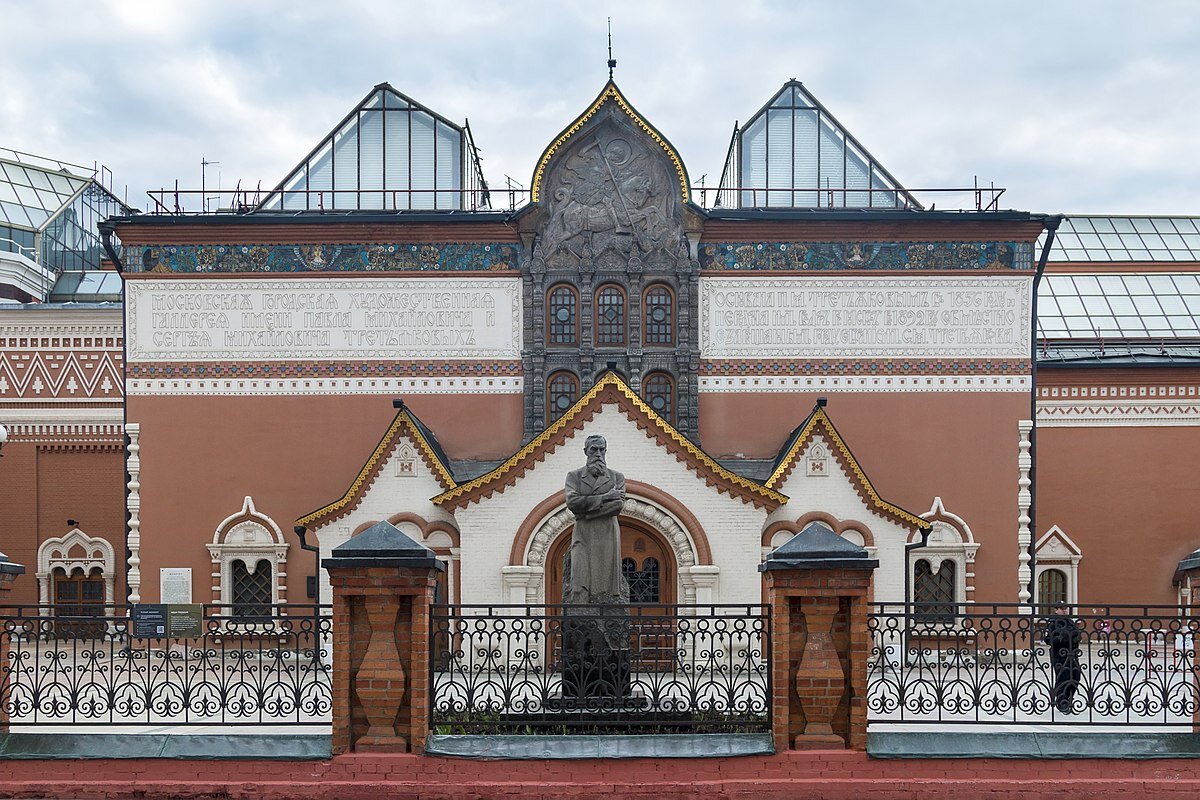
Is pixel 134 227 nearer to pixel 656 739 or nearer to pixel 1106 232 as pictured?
pixel 656 739

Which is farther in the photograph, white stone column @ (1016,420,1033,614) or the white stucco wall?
white stone column @ (1016,420,1033,614)

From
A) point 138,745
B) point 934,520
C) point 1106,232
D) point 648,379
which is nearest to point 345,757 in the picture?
point 138,745

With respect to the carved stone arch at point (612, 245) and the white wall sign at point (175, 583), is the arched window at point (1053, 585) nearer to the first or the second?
the carved stone arch at point (612, 245)

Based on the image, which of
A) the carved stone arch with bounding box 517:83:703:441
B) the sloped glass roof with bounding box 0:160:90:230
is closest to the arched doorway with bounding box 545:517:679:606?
the carved stone arch with bounding box 517:83:703:441

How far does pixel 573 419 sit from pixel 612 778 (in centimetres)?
796

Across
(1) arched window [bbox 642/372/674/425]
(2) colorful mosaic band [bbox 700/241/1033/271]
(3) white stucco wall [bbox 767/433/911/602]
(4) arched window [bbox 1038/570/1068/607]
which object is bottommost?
(4) arched window [bbox 1038/570/1068/607]

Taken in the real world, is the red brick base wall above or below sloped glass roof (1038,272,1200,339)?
below

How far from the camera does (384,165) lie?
69.5ft

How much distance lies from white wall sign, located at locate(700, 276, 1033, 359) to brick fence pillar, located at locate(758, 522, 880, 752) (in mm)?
9914

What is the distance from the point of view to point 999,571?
19203 mm

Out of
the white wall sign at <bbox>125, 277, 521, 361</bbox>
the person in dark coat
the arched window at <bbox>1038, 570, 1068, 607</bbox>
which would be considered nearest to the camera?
the person in dark coat

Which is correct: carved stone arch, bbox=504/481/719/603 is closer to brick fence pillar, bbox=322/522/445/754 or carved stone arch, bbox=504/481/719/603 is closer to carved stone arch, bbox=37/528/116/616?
brick fence pillar, bbox=322/522/445/754

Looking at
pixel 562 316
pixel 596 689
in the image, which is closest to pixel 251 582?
pixel 562 316

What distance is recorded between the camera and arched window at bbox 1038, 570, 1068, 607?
72.7 ft
